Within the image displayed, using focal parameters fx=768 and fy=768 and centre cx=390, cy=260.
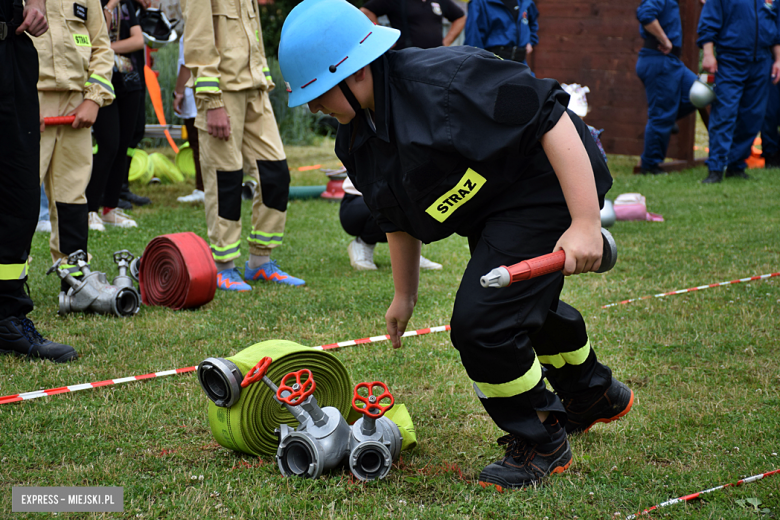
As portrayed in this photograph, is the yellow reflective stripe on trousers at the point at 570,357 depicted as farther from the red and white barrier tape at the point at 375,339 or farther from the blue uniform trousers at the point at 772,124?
the blue uniform trousers at the point at 772,124

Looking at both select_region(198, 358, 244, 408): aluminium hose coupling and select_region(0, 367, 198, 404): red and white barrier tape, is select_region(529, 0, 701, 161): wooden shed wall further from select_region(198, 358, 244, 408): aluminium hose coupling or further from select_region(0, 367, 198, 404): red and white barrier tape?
select_region(198, 358, 244, 408): aluminium hose coupling

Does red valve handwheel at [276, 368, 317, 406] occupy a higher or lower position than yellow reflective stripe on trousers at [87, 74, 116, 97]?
lower

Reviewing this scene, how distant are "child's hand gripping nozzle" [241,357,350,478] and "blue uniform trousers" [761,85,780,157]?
410 inches

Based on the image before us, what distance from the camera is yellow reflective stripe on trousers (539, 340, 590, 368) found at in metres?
2.75

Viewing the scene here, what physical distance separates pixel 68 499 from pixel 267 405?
2.25ft

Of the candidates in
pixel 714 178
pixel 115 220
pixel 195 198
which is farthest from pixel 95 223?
pixel 714 178

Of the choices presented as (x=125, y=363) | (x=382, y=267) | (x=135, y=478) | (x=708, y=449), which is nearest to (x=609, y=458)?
(x=708, y=449)

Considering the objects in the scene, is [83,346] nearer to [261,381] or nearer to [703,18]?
[261,381]

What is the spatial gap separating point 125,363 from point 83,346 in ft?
1.29

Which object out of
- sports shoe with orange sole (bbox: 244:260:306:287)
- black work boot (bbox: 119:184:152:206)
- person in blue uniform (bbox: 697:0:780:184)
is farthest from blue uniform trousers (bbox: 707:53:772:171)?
black work boot (bbox: 119:184:152:206)

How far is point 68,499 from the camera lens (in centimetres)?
239

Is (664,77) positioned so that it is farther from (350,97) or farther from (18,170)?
(350,97)

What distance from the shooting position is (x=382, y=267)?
5.89 meters

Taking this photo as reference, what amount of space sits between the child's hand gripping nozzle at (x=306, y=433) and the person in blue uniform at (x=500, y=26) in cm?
702
